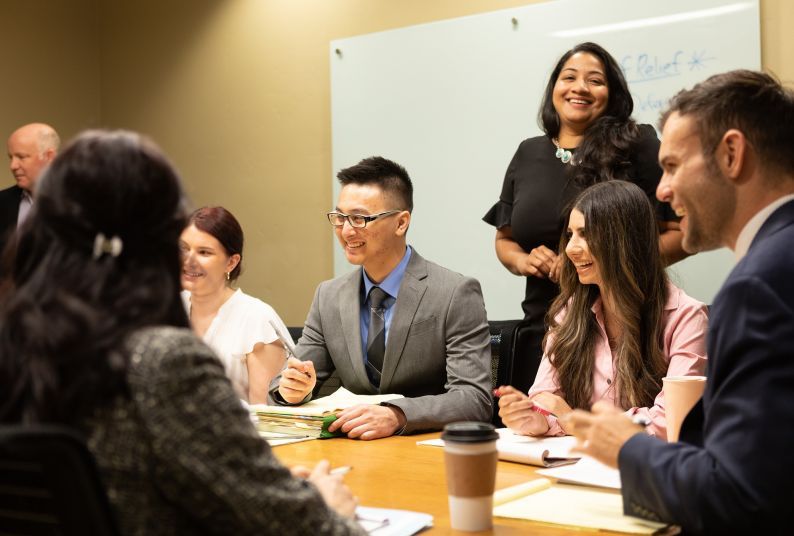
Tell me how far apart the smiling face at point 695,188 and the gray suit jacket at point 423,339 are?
117cm

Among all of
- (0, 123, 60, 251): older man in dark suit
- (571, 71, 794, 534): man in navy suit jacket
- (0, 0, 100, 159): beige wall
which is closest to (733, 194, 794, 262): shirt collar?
(571, 71, 794, 534): man in navy suit jacket

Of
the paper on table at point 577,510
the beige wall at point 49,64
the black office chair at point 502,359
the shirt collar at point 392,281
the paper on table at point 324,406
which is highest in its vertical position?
the beige wall at point 49,64

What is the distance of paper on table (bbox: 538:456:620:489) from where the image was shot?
1.60 m

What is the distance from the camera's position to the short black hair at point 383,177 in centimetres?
299

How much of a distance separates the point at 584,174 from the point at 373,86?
189 centimetres

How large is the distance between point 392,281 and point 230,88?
8.56 feet

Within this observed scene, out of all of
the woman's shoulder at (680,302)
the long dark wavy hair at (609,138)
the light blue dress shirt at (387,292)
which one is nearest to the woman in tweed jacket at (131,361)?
the woman's shoulder at (680,302)

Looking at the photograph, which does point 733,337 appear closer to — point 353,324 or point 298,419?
point 298,419

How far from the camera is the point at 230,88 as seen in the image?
506cm

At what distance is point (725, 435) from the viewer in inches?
48.2

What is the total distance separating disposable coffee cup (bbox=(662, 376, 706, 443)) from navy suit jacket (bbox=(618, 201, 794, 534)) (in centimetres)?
28

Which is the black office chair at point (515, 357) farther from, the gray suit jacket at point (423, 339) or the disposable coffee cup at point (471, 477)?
the disposable coffee cup at point (471, 477)

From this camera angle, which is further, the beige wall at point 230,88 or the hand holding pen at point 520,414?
the beige wall at point 230,88

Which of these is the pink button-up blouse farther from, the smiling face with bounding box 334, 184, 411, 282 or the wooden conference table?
the smiling face with bounding box 334, 184, 411, 282
